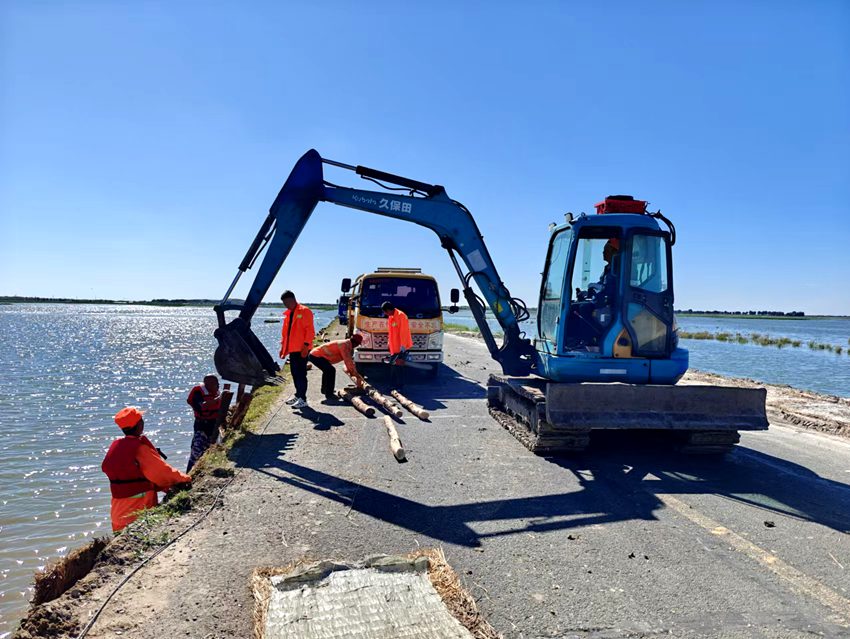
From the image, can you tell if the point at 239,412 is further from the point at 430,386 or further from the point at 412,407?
the point at 430,386

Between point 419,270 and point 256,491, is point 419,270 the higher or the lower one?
the higher one

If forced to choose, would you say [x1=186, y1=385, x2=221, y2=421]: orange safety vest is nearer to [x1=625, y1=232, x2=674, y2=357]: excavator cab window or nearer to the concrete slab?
the concrete slab

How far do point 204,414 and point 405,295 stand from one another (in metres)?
6.38

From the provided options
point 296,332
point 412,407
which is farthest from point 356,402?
point 296,332

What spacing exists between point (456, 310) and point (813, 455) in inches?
307

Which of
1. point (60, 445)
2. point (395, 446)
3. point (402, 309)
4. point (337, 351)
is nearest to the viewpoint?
point (395, 446)

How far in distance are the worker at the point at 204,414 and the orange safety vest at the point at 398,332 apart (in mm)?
4417

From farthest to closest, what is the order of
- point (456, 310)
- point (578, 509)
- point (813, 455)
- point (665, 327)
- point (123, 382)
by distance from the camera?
point (123, 382), point (456, 310), point (813, 455), point (665, 327), point (578, 509)

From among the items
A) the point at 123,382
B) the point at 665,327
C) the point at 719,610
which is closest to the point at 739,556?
the point at 719,610

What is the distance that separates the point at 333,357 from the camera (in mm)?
10406

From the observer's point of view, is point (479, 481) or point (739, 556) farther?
point (479, 481)

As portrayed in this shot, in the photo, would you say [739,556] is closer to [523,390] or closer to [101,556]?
[523,390]

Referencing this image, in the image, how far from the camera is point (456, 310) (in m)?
13.2

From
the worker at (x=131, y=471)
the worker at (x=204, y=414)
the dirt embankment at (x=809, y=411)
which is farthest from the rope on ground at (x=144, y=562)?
the dirt embankment at (x=809, y=411)
